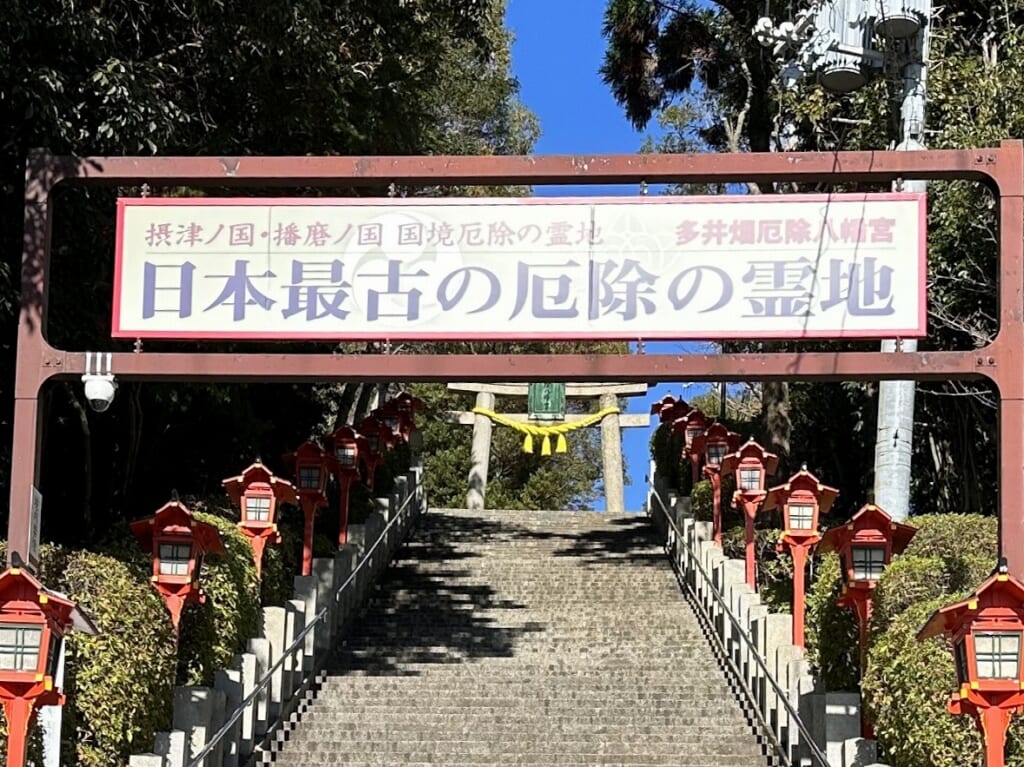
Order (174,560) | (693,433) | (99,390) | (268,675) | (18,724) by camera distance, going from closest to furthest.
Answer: (18,724), (99,390), (174,560), (268,675), (693,433)

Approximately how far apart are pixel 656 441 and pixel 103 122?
14662 millimetres

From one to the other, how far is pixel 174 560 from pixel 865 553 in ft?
16.2

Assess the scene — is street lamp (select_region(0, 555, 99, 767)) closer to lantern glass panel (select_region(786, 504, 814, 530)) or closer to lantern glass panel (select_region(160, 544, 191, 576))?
lantern glass panel (select_region(160, 544, 191, 576))

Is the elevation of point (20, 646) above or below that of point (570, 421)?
below

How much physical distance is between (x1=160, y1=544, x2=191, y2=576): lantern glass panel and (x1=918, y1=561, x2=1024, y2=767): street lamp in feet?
18.9

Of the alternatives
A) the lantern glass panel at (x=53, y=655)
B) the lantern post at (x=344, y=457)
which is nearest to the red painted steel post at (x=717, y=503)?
the lantern post at (x=344, y=457)

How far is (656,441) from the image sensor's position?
25250mm

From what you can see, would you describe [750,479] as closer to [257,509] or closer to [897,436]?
[897,436]

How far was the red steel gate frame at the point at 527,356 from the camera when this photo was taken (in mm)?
9312

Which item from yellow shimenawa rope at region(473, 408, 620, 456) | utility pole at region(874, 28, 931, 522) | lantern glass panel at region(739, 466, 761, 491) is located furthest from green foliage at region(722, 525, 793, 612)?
yellow shimenawa rope at region(473, 408, 620, 456)

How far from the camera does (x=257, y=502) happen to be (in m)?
14.2

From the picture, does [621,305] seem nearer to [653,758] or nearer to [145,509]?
[653,758]

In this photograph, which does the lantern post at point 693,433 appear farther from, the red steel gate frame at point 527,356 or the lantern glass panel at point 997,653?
the lantern glass panel at point 997,653

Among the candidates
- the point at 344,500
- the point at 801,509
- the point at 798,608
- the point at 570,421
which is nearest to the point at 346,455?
the point at 344,500
